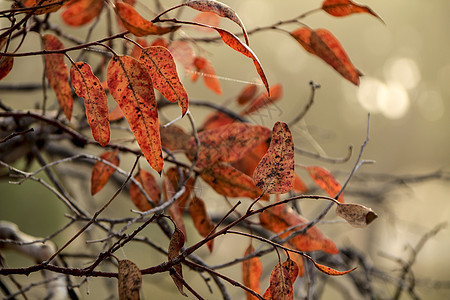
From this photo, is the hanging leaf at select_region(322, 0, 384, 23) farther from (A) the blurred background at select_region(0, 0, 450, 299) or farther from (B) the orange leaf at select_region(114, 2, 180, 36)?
(A) the blurred background at select_region(0, 0, 450, 299)

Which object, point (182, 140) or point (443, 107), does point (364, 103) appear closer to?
point (443, 107)

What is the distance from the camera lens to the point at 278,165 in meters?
0.30

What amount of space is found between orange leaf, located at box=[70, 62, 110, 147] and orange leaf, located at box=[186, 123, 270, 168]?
0.41 feet

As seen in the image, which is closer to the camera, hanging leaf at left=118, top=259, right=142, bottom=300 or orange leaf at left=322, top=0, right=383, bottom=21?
hanging leaf at left=118, top=259, right=142, bottom=300

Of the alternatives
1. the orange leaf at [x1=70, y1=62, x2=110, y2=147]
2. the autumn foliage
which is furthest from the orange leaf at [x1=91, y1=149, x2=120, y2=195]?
the orange leaf at [x1=70, y1=62, x2=110, y2=147]

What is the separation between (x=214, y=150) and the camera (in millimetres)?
404

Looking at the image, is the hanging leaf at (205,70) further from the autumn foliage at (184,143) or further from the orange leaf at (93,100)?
the orange leaf at (93,100)

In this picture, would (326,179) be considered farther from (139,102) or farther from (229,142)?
(139,102)

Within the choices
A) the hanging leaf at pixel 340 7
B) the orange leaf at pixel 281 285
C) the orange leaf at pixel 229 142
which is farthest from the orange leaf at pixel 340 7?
the orange leaf at pixel 281 285

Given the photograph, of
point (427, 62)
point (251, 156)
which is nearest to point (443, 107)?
point (427, 62)

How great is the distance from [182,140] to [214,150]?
0.14 ft

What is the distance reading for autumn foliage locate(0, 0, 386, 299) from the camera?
28 centimetres

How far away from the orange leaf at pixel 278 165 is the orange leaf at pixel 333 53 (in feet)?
0.38

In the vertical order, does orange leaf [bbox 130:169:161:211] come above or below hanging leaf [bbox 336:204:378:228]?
above
